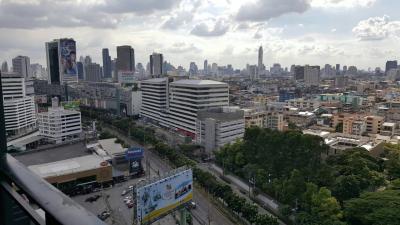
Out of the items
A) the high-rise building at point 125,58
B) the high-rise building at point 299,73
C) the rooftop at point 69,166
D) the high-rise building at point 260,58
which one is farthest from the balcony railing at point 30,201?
the high-rise building at point 260,58

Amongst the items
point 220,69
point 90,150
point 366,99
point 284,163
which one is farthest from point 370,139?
point 220,69

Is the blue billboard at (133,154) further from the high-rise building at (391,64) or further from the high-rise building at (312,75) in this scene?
the high-rise building at (391,64)

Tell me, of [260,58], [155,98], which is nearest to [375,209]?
[155,98]

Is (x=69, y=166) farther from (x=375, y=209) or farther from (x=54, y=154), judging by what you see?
(x=375, y=209)

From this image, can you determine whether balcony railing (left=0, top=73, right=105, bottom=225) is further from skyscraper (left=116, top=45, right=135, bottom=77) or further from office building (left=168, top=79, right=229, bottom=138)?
skyscraper (left=116, top=45, right=135, bottom=77)

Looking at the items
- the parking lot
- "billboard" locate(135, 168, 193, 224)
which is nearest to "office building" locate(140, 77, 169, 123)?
the parking lot

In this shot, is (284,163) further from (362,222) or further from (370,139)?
(370,139)

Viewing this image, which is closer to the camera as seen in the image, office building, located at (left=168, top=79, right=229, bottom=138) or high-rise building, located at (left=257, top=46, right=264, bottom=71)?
office building, located at (left=168, top=79, right=229, bottom=138)
